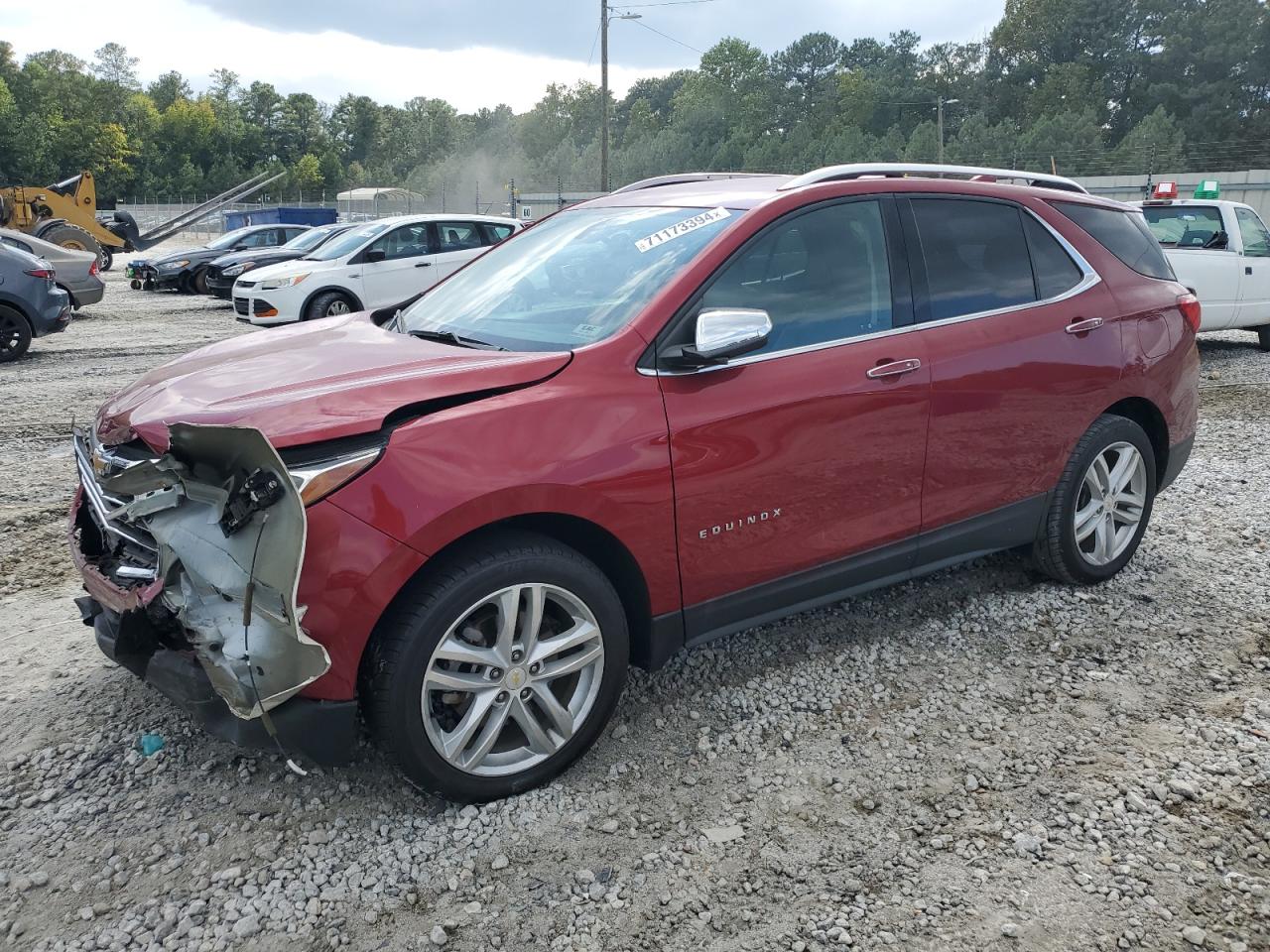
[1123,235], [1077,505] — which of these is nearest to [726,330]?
[1077,505]

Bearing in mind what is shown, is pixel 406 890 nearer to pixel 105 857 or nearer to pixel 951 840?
pixel 105 857

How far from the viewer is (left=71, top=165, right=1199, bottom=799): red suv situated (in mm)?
2559

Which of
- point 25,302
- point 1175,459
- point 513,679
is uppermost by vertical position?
point 25,302

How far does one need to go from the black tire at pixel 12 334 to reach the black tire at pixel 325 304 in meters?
3.11

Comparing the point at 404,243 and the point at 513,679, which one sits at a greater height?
the point at 404,243

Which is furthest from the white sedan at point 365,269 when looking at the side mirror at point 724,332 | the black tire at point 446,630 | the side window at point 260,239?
the black tire at point 446,630

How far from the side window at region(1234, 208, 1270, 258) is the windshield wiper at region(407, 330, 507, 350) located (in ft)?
35.9

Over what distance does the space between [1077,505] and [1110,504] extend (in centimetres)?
25

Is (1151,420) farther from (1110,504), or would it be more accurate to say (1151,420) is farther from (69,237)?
(69,237)

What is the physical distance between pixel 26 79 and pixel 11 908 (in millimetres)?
115338

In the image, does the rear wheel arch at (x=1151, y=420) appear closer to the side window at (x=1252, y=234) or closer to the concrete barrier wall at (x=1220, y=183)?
the side window at (x=1252, y=234)

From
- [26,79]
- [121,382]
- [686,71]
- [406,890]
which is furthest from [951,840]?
[686,71]

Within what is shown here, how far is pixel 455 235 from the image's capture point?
14.2m

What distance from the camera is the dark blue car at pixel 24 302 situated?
11.0 m
